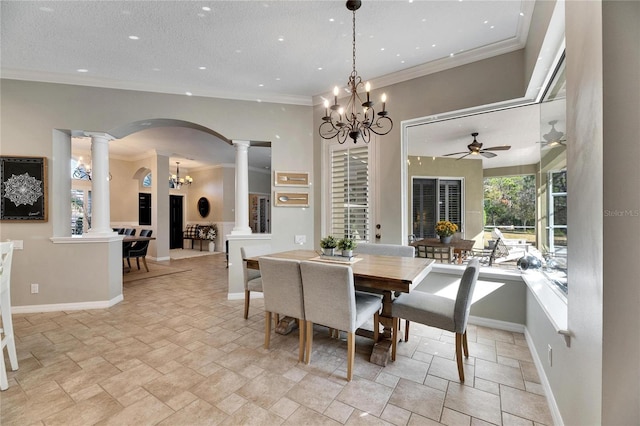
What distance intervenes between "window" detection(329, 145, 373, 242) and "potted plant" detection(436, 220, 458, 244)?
2.98ft

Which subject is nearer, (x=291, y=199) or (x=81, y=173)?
(x=291, y=199)

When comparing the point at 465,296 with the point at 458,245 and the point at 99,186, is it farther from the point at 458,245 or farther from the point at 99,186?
the point at 99,186

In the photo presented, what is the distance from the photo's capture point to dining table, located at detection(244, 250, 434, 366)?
6.54 ft

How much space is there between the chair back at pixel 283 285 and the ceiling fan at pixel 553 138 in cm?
221

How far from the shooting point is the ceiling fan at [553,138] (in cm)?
202

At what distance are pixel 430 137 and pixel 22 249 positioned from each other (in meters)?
5.47

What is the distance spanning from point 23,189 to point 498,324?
594cm

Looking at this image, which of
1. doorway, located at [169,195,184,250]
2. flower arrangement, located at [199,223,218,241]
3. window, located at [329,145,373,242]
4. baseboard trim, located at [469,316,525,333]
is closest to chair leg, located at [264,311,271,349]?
window, located at [329,145,373,242]

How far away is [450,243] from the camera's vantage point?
3369mm

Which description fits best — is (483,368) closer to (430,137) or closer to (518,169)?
(518,169)

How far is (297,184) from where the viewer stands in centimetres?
424

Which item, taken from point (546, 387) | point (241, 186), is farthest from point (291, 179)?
point (546, 387)

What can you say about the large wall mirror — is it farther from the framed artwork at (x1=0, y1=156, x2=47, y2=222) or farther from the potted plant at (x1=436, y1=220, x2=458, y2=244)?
the framed artwork at (x1=0, y1=156, x2=47, y2=222)

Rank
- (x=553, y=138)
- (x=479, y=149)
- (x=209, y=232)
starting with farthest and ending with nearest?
1. (x=209, y=232)
2. (x=479, y=149)
3. (x=553, y=138)
